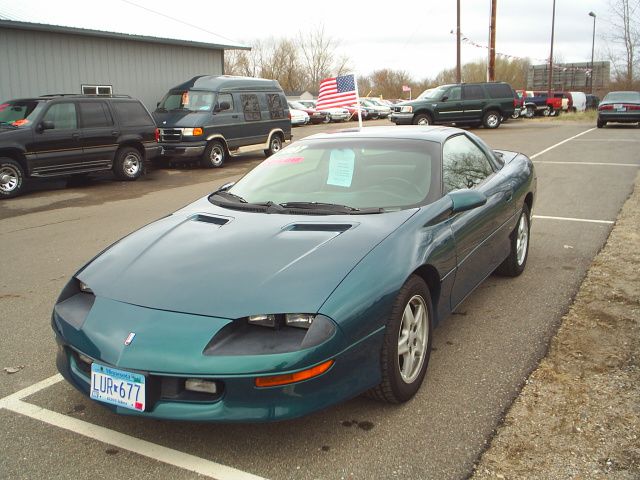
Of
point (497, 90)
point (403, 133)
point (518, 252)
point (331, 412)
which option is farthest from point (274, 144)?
point (331, 412)

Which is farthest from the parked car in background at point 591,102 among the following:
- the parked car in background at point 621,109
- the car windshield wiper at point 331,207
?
the car windshield wiper at point 331,207

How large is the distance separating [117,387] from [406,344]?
1.46 metres

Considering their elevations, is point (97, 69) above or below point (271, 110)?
above

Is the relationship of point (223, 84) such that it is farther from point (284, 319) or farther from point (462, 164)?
point (284, 319)

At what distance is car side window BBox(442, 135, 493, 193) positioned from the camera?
13.9 ft

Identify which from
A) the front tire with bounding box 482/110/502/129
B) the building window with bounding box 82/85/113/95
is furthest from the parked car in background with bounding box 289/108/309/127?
the building window with bounding box 82/85/113/95

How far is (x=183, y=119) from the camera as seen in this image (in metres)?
15.0

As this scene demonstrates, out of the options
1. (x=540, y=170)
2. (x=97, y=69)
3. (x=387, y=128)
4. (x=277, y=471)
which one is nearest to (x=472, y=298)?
(x=387, y=128)

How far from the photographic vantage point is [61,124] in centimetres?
1179

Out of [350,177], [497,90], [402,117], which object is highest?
[497,90]

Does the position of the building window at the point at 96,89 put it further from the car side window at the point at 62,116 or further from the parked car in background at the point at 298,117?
the parked car in background at the point at 298,117

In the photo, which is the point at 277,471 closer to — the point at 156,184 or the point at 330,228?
the point at 330,228

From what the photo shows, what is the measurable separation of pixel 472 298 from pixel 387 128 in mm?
1553

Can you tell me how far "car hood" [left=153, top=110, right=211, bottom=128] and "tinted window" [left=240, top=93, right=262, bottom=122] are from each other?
1403mm
